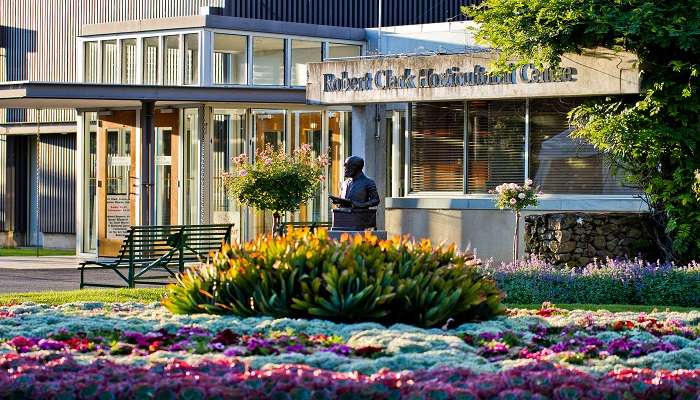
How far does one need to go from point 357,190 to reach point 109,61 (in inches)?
501

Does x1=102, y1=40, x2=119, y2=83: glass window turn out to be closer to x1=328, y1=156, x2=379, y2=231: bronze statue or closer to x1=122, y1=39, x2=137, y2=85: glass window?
x1=122, y1=39, x2=137, y2=85: glass window

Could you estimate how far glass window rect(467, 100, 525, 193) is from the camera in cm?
2203

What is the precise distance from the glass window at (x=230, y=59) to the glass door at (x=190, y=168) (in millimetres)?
1072

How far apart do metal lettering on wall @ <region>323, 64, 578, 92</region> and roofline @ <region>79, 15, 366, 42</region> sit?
5.57 meters

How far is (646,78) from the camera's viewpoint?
19.8 m

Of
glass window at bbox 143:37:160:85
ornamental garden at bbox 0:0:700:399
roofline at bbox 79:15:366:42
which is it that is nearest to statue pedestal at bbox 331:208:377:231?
ornamental garden at bbox 0:0:700:399

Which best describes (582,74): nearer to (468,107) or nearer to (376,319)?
(468,107)

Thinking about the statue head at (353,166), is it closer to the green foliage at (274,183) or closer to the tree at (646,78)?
the tree at (646,78)

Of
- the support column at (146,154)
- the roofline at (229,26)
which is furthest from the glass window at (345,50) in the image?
the support column at (146,154)

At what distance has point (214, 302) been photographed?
10.6 m

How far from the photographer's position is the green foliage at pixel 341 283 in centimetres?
1006

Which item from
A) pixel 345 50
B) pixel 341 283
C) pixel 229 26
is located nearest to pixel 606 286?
pixel 341 283

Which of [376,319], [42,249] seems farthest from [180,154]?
[376,319]

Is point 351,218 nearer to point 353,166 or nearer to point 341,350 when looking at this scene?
point 353,166
